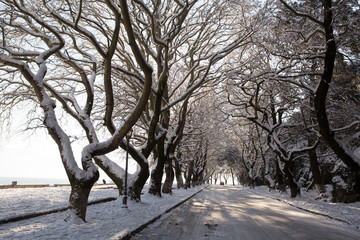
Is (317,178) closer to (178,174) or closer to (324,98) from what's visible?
(324,98)

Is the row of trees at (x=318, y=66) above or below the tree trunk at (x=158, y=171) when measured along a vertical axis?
above

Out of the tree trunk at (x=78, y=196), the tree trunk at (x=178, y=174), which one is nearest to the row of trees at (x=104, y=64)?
the tree trunk at (x=78, y=196)

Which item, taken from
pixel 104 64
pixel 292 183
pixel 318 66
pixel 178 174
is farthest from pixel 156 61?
pixel 178 174

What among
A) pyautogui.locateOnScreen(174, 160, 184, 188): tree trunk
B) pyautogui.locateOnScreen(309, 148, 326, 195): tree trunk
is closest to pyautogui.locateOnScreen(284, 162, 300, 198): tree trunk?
pyautogui.locateOnScreen(309, 148, 326, 195): tree trunk

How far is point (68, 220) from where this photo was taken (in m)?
7.54

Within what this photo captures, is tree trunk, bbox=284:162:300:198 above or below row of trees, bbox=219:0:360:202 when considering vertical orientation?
below

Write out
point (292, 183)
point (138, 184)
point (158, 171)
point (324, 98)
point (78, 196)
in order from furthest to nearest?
point (292, 183) < point (158, 171) < point (138, 184) < point (324, 98) < point (78, 196)

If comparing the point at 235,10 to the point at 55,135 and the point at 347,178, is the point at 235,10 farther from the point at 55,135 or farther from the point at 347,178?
the point at 347,178

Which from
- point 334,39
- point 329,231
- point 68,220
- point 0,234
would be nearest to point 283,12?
point 334,39

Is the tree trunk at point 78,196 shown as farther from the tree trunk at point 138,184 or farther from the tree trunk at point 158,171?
the tree trunk at point 158,171

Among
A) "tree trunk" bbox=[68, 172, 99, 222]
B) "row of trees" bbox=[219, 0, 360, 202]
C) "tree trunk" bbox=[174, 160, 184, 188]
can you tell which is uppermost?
"row of trees" bbox=[219, 0, 360, 202]

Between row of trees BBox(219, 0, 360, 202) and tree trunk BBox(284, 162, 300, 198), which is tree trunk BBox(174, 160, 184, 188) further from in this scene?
tree trunk BBox(284, 162, 300, 198)

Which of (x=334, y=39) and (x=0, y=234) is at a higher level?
(x=334, y=39)

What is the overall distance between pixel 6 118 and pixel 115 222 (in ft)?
35.0
